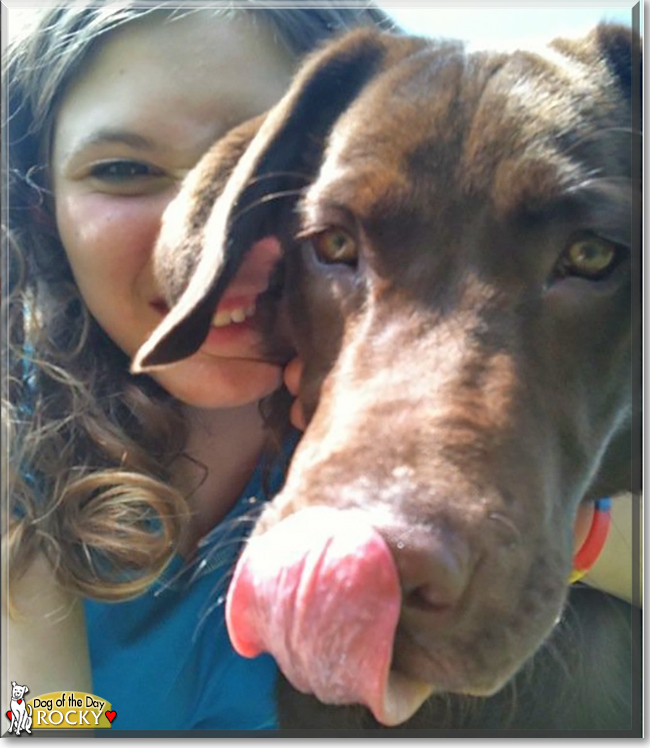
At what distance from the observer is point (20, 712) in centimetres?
163

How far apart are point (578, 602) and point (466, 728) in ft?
1.15

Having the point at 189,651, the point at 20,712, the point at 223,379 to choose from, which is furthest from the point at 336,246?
the point at 20,712

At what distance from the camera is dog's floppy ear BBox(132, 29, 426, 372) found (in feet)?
4.87

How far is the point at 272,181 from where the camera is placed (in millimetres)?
1619

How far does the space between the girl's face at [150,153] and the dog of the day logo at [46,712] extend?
64 cm

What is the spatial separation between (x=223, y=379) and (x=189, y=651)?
0.57 m

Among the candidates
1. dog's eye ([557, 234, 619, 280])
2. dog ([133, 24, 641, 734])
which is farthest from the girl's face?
dog's eye ([557, 234, 619, 280])

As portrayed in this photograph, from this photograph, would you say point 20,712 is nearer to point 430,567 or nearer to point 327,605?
point 327,605

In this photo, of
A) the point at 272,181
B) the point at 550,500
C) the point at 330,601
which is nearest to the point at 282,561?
the point at 330,601

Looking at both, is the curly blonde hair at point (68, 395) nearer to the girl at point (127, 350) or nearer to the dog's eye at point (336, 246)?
the girl at point (127, 350)

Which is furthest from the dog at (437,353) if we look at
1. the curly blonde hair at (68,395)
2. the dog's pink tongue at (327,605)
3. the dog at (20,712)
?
the dog at (20,712)

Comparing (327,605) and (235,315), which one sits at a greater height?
(235,315)

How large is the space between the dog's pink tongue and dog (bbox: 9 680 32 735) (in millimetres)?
692

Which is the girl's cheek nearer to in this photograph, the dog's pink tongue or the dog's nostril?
the dog's pink tongue
